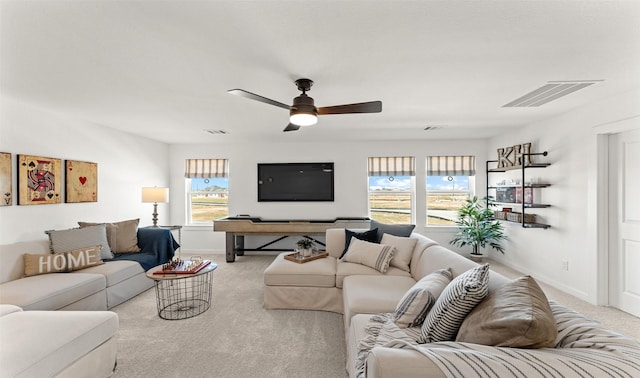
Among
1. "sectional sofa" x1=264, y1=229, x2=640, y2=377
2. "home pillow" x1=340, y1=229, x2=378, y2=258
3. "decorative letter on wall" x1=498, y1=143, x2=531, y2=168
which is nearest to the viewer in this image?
"sectional sofa" x1=264, y1=229, x2=640, y2=377

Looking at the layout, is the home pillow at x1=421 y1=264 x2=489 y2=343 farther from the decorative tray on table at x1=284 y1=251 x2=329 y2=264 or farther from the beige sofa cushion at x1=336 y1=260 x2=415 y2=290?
the decorative tray on table at x1=284 y1=251 x2=329 y2=264

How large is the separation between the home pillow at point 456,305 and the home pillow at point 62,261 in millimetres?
3528

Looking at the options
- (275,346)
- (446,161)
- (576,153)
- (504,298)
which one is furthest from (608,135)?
(275,346)

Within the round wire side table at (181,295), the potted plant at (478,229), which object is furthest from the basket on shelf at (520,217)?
the round wire side table at (181,295)

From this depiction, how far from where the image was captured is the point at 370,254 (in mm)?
3035

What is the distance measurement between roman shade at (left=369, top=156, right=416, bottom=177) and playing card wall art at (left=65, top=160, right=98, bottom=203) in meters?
4.59

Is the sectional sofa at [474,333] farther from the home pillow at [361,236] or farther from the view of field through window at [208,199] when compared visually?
the view of field through window at [208,199]

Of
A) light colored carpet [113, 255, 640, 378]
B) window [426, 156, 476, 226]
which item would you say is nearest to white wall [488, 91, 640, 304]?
light colored carpet [113, 255, 640, 378]

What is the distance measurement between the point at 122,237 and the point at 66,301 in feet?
4.29

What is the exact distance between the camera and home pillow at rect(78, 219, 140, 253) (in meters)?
3.61

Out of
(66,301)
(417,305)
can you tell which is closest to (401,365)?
(417,305)

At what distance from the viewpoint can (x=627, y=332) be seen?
252 cm

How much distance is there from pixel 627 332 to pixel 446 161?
3400mm

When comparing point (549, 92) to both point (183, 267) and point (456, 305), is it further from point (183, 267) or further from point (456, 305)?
point (183, 267)
